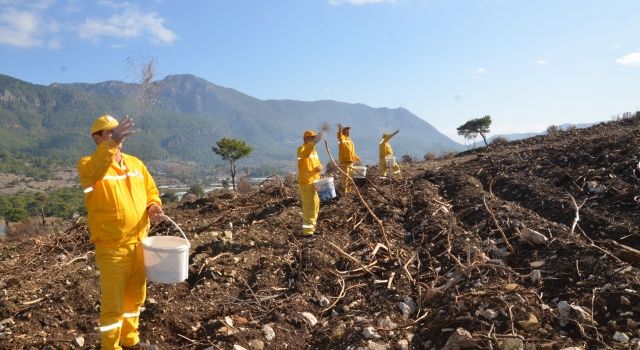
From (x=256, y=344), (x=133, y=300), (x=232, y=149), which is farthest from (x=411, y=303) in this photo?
(x=232, y=149)

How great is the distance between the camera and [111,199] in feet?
10.6

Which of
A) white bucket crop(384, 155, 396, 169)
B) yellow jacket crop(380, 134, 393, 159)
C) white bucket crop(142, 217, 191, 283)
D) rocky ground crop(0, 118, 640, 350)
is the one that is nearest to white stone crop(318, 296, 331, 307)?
rocky ground crop(0, 118, 640, 350)

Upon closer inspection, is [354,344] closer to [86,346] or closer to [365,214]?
[86,346]

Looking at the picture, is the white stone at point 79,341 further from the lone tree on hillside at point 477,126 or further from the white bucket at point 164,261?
the lone tree on hillside at point 477,126

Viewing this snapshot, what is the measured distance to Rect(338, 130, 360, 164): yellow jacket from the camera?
8.99 metres

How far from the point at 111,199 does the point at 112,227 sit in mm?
198

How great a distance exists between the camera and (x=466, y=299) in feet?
11.6

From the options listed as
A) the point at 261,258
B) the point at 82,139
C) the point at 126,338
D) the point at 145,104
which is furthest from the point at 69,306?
the point at 82,139

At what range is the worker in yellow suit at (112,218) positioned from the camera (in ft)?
10.1

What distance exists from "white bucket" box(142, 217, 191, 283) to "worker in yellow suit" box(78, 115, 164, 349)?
8 centimetres

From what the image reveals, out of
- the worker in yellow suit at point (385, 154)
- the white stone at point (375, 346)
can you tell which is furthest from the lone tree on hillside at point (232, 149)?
the white stone at point (375, 346)

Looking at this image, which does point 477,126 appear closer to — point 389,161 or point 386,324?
point 389,161

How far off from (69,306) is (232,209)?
500cm

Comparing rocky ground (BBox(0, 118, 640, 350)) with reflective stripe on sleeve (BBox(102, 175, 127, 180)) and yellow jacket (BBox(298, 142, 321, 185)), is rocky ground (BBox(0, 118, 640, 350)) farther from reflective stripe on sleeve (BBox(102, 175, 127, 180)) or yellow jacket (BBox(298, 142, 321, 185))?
reflective stripe on sleeve (BBox(102, 175, 127, 180))
